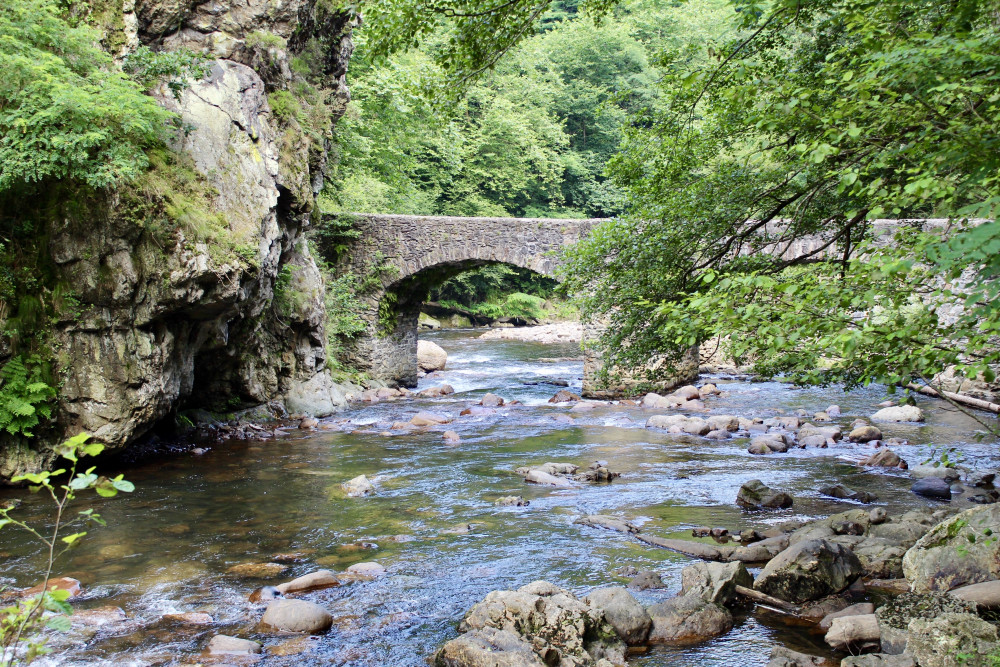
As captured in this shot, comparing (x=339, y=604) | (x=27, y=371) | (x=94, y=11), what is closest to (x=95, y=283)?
(x=27, y=371)

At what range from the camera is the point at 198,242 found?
29.3ft

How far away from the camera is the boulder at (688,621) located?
485cm

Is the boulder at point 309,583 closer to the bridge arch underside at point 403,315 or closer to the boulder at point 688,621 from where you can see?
the boulder at point 688,621

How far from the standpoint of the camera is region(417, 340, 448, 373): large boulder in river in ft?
67.5

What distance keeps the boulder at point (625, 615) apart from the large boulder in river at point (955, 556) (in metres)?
1.92

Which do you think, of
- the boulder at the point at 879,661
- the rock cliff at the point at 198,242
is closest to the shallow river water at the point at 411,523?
the boulder at the point at 879,661

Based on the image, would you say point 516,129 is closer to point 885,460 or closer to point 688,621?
point 885,460

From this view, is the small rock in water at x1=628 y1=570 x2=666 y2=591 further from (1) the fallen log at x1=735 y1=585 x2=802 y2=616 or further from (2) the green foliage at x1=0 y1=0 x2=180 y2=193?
(2) the green foliage at x1=0 y1=0 x2=180 y2=193

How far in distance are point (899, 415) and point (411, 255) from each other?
10548 mm

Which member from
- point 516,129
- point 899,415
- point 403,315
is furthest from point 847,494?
point 516,129

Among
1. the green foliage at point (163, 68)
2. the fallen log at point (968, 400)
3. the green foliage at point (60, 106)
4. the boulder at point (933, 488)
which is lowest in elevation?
the boulder at point (933, 488)

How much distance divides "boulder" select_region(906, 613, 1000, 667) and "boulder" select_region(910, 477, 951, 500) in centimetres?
439

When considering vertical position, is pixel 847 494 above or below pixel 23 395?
below

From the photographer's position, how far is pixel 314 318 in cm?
1380
